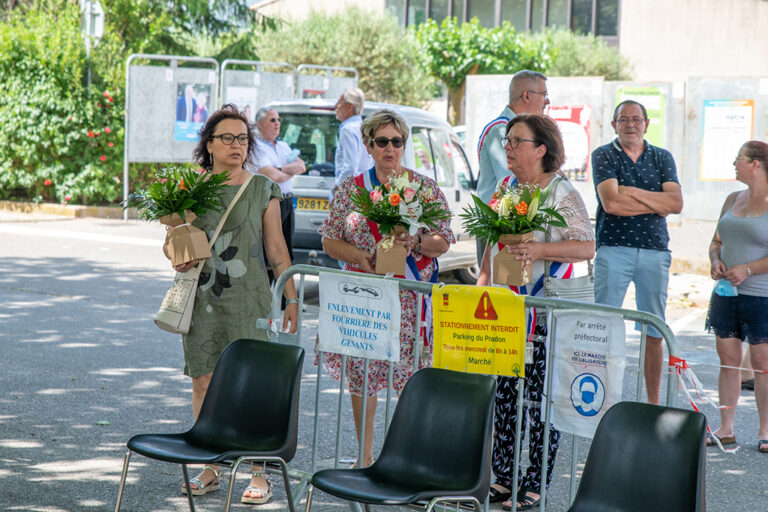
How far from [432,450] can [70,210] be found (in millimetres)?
15554

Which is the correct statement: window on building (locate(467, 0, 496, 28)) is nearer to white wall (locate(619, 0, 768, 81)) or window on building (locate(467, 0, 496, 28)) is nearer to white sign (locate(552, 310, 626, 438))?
white wall (locate(619, 0, 768, 81))

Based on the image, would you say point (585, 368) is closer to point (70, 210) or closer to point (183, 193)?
point (183, 193)

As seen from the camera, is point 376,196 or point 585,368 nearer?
point 585,368

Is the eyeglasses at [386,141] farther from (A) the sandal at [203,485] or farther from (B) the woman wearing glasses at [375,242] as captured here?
(A) the sandal at [203,485]

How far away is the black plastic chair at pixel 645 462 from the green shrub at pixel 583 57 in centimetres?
3787

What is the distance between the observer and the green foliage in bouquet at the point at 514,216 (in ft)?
14.9

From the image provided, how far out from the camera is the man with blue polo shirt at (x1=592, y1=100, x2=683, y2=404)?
638 cm

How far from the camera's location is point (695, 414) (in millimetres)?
3451

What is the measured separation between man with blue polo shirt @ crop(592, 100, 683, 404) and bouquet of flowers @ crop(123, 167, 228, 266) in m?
2.72

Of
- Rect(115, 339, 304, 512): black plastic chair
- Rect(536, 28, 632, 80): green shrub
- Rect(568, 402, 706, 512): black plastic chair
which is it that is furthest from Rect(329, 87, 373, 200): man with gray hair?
Rect(536, 28, 632, 80): green shrub

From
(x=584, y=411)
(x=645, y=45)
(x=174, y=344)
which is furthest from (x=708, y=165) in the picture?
(x=645, y=45)

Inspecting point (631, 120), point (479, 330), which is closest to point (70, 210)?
point (631, 120)

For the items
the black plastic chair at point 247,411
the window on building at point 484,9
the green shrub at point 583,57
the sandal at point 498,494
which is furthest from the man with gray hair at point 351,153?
the window on building at point 484,9

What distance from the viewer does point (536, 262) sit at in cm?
495
